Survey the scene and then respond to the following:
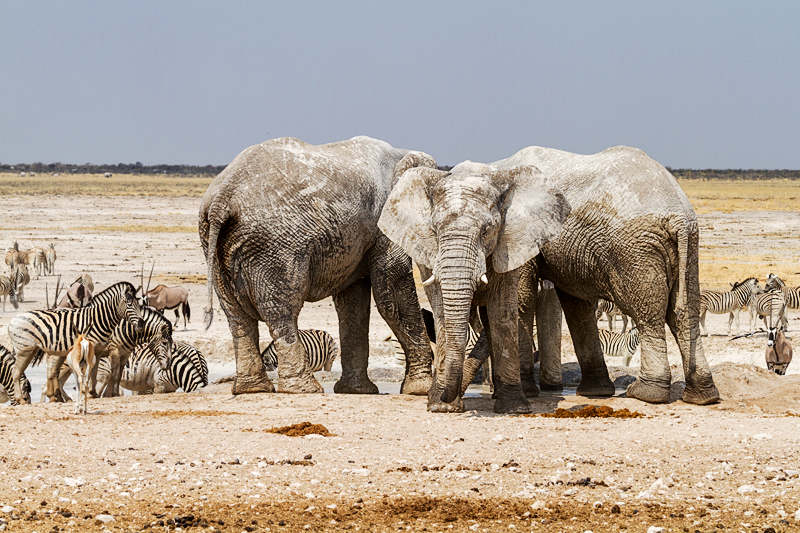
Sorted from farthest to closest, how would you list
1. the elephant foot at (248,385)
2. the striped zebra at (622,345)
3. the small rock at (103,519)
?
the striped zebra at (622,345) < the elephant foot at (248,385) < the small rock at (103,519)

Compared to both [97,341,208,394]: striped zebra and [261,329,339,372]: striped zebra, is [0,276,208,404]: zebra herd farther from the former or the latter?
[261,329,339,372]: striped zebra

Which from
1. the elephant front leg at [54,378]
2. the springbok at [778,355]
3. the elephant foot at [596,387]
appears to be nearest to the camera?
the elephant foot at [596,387]

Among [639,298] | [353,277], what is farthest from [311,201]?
[639,298]

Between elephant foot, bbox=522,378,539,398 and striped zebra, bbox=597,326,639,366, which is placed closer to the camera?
elephant foot, bbox=522,378,539,398

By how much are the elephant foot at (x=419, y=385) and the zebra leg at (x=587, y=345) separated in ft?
4.72

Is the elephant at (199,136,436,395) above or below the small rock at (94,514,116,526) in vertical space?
above

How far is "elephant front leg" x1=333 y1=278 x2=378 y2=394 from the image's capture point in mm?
9953

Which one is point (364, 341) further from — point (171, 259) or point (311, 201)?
point (171, 259)

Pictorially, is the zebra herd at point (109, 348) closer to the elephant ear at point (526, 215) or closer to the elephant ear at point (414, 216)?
the elephant ear at point (414, 216)

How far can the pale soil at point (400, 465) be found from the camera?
520 cm

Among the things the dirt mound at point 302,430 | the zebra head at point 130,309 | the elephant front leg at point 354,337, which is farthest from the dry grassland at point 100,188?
the dirt mound at point 302,430

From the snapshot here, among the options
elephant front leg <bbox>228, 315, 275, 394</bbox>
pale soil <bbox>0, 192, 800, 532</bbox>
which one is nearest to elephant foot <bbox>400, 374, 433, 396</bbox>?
pale soil <bbox>0, 192, 800, 532</bbox>

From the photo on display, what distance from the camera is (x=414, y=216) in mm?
7922

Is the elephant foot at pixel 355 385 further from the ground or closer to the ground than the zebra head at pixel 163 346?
closer to the ground
